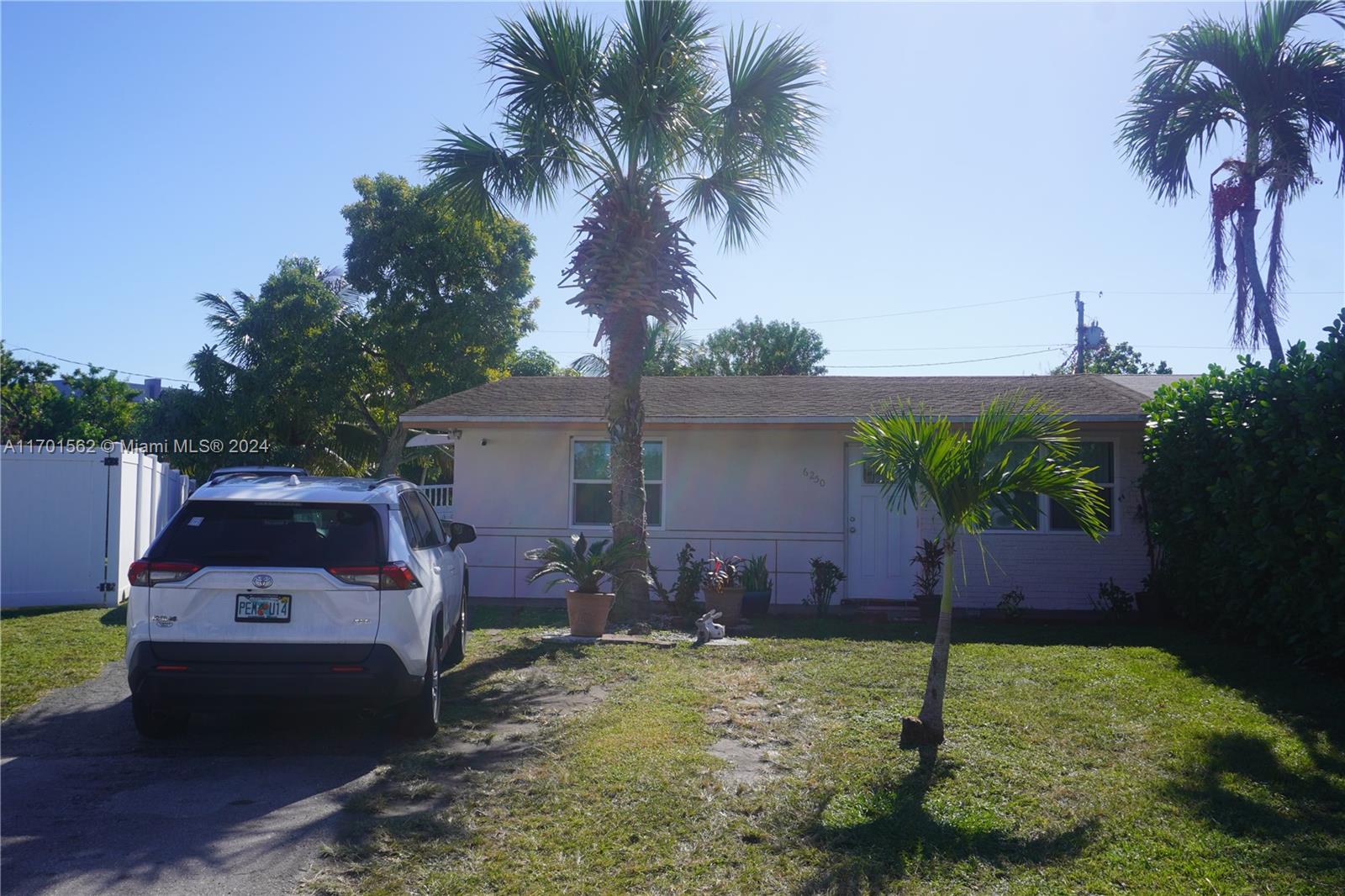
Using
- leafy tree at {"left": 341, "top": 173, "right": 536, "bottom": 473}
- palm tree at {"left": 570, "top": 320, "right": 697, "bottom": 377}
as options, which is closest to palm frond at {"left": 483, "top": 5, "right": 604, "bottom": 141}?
leafy tree at {"left": 341, "top": 173, "right": 536, "bottom": 473}

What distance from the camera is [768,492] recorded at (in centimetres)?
1456

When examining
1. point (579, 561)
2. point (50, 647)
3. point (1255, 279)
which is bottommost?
point (50, 647)

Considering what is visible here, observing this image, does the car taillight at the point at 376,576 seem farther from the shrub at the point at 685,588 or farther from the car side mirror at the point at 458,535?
the shrub at the point at 685,588

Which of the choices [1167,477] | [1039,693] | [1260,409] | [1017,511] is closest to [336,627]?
[1017,511]

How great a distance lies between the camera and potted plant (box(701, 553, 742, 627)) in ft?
39.5

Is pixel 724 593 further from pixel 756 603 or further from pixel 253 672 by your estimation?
pixel 253 672

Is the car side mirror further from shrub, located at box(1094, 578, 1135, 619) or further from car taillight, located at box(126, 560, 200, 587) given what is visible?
shrub, located at box(1094, 578, 1135, 619)

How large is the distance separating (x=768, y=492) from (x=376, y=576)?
9059 millimetres

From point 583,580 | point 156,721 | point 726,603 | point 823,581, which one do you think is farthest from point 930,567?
point 156,721

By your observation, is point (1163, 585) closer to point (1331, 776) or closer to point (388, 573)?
point (1331, 776)

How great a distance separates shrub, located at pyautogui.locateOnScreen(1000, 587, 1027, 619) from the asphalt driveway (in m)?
9.20

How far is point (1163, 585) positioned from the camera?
13.0 metres

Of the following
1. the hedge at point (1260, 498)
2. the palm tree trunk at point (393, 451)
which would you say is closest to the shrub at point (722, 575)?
the hedge at point (1260, 498)

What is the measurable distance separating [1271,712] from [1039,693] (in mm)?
1595
